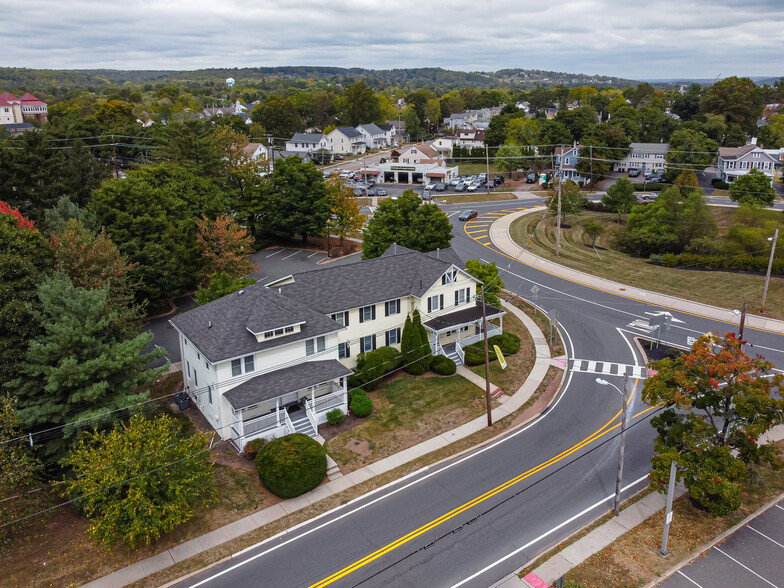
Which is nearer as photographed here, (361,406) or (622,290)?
(361,406)

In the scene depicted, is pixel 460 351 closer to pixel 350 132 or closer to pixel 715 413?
pixel 715 413

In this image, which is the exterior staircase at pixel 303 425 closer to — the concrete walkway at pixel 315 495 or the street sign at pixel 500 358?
the concrete walkway at pixel 315 495

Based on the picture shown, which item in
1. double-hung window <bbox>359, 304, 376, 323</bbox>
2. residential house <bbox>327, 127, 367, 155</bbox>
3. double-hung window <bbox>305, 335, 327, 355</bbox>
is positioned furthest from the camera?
residential house <bbox>327, 127, 367, 155</bbox>

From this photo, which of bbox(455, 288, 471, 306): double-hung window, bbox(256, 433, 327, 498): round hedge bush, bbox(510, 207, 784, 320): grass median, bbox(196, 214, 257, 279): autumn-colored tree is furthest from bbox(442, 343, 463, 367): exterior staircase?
bbox(510, 207, 784, 320): grass median

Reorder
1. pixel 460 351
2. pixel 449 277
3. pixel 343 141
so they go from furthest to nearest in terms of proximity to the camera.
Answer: pixel 343 141, pixel 449 277, pixel 460 351

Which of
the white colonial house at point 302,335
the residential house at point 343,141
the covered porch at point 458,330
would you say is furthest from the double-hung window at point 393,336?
the residential house at point 343,141

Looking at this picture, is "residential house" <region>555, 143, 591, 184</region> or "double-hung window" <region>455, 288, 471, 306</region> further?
"residential house" <region>555, 143, 591, 184</region>

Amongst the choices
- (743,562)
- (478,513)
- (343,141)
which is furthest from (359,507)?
(343,141)

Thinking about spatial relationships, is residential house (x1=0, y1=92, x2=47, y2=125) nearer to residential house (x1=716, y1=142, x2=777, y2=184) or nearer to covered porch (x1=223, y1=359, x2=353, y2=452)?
covered porch (x1=223, y1=359, x2=353, y2=452)
